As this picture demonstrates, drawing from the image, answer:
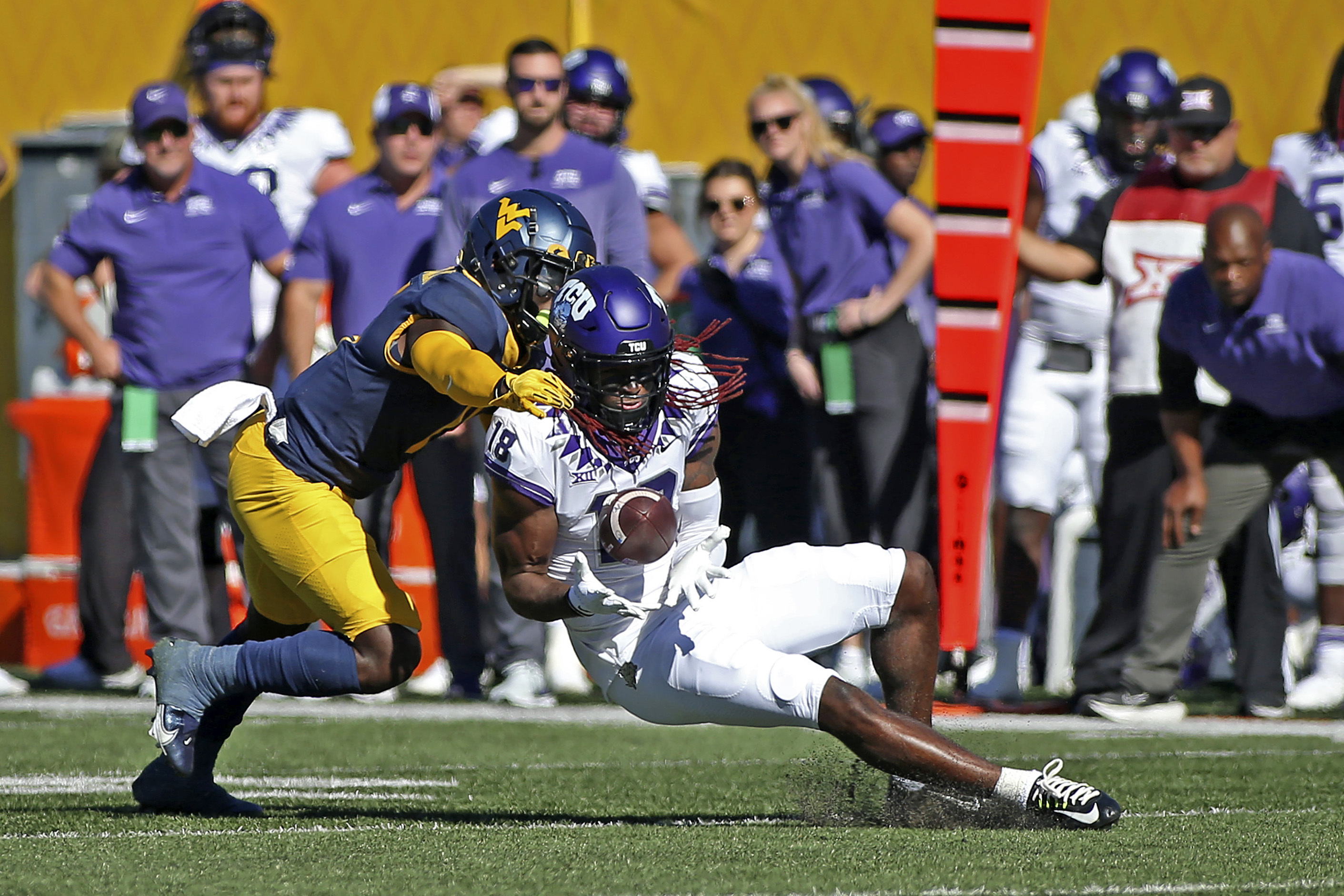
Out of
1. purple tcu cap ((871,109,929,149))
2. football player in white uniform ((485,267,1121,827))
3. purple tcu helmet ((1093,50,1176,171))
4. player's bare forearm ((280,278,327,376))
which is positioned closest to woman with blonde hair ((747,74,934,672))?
purple tcu cap ((871,109,929,149))

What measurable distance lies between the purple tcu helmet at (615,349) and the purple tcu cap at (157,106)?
3.81 meters

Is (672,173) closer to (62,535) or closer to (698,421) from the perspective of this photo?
(62,535)

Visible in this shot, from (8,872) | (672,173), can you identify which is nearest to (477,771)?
(8,872)

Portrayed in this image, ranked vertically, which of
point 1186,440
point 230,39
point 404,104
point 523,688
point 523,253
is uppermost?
point 230,39

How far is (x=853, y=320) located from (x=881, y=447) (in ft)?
1.64

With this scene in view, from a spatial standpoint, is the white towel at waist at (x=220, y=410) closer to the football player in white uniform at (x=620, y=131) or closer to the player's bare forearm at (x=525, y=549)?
the player's bare forearm at (x=525, y=549)

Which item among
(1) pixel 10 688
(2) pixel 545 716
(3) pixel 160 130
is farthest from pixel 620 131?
(1) pixel 10 688

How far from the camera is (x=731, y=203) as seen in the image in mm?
7949

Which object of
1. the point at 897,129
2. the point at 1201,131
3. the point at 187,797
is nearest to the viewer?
the point at 187,797

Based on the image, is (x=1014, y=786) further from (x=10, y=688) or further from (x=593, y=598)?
(x=10, y=688)

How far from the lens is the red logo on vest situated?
730 centimetres

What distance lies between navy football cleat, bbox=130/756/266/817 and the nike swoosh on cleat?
6.08 ft

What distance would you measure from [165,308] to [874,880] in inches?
196

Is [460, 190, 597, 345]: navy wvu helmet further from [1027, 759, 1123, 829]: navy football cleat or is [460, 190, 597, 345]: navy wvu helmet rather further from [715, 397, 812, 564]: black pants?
[715, 397, 812, 564]: black pants
